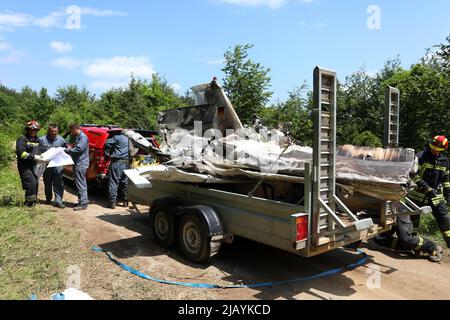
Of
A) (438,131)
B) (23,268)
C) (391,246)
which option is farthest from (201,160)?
(438,131)

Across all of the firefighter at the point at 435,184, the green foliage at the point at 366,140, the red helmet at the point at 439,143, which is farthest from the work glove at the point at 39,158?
the green foliage at the point at 366,140

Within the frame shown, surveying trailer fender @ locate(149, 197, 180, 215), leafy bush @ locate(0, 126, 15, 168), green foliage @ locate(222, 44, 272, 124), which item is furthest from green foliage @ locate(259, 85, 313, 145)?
leafy bush @ locate(0, 126, 15, 168)

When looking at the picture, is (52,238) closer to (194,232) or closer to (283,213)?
(194,232)

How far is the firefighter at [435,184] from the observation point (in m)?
5.58

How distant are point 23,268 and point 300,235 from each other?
351 cm

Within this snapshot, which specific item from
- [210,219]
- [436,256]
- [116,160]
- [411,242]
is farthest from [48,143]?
[436,256]

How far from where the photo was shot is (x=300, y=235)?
3721mm

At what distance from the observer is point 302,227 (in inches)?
147

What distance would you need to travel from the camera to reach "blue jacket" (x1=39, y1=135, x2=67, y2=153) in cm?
819

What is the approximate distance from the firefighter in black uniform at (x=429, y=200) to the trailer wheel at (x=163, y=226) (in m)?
3.34

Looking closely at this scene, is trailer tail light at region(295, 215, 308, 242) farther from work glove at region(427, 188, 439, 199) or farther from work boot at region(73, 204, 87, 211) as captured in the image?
work boot at region(73, 204, 87, 211)

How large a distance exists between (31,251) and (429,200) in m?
6.07

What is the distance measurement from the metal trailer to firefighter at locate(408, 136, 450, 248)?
71cm

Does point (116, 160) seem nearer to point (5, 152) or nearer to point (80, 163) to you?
point (80, 163)
